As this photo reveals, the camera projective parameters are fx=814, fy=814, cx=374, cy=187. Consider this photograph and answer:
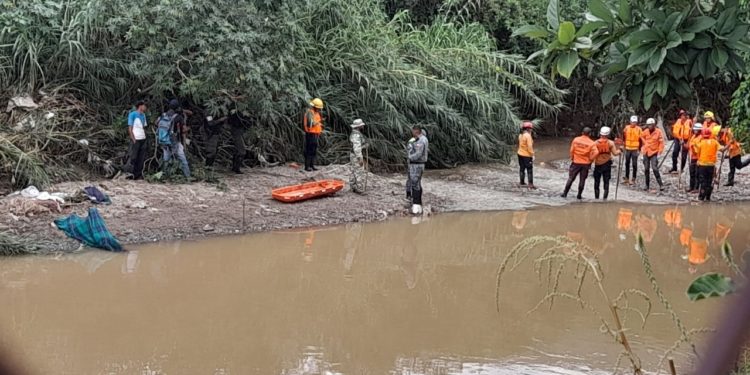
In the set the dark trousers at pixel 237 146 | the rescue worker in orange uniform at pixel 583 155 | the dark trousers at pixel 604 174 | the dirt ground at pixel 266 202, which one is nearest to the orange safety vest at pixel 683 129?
the dirt ground at pixel 266 202

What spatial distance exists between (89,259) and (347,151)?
717 centimetres

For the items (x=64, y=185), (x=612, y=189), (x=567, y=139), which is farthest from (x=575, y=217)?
(x=567, y=139)

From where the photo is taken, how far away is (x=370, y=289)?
28.8ft

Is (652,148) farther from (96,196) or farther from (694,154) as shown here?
(96,196)

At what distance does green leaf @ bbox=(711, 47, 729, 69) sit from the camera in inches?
144

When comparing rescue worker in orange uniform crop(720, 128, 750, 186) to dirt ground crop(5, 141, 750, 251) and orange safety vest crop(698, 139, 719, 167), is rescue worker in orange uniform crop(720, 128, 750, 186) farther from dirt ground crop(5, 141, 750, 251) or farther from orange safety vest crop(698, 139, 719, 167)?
orange safety vest crop(698, 139, 719, 167)

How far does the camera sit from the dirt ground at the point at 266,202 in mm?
10375


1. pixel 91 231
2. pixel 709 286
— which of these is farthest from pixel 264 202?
pixel 709 286

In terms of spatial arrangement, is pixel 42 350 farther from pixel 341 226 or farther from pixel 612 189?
pixel 612 189

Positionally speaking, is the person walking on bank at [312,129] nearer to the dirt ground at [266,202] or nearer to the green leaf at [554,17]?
the dirt ground at [266,202]

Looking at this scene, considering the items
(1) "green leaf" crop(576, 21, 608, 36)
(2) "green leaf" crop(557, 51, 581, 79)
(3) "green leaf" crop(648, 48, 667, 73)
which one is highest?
(1) "green leaf" crop(576, 21, 608, 36)

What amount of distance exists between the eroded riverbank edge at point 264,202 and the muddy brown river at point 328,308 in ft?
1.30

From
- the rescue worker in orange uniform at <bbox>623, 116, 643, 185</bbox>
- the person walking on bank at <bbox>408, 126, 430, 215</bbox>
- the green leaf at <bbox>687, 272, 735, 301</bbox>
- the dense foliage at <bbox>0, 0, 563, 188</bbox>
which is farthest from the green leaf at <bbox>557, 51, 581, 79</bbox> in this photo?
the rescue worker in orange uniform at <bbox>623, 116, 643, 185</bbox>

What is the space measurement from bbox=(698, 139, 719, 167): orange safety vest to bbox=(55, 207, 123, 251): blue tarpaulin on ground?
970 centimetres
